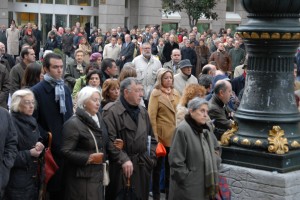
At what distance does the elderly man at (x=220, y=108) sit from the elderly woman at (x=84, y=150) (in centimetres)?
197

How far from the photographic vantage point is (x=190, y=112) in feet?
21.9

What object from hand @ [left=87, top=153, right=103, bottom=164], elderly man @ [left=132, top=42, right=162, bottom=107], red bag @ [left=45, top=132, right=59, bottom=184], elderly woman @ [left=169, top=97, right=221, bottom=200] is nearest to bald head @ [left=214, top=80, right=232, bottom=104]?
elderly woman @ [left=169, top=97, right=221, bottom=200]

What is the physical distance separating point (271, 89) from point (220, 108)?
6.74 ft

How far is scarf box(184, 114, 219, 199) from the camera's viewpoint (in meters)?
6.53

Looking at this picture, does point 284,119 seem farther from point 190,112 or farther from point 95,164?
point 95,164

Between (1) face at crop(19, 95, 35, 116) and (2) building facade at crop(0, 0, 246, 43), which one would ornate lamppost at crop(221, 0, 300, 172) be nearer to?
(1) face at crop(19, 95, 35, 116)

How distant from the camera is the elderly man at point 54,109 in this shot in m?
7.44

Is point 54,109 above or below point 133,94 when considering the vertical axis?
below

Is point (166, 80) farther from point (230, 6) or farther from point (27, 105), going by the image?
point (230, 6)

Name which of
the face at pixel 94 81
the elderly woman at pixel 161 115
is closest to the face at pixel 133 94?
the elderly woman at pixel 161 115

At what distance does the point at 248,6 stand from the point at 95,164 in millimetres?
2321

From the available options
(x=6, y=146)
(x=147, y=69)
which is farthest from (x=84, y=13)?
(x=6, y=146)

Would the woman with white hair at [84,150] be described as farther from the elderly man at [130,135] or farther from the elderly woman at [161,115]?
the elderly woman at [161,115]

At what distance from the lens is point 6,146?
651 cm
